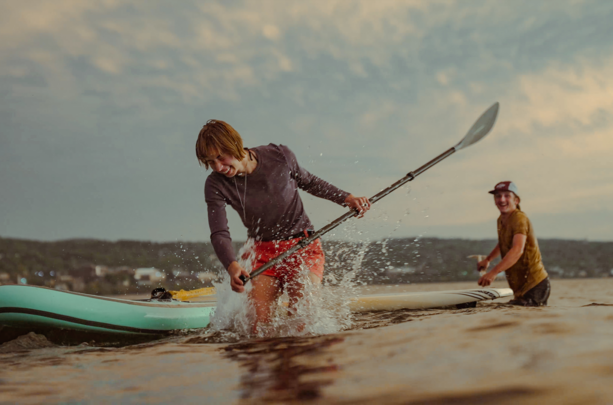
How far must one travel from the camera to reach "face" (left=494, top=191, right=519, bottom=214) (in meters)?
4.88

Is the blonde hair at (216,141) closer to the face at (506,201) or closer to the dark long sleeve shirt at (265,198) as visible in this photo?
the dark long sleeve shirt at (265,198)

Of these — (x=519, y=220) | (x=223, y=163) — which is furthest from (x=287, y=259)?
(x=519, y=220)

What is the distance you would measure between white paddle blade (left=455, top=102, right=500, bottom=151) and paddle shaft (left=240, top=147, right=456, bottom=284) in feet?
0.45

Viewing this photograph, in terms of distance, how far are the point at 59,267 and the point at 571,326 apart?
169 feet

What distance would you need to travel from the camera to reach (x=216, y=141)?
3186 mm

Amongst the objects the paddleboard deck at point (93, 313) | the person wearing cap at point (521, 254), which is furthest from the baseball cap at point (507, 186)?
the paddleboard deck at point (93, 313)

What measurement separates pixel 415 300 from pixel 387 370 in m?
4.98

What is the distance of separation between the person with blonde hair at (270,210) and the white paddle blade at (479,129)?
1161 mm

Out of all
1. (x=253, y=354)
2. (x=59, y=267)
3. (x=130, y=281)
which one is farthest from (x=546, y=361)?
(x=59, y=267)

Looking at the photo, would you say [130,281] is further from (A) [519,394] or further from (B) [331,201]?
(A) [519,394]

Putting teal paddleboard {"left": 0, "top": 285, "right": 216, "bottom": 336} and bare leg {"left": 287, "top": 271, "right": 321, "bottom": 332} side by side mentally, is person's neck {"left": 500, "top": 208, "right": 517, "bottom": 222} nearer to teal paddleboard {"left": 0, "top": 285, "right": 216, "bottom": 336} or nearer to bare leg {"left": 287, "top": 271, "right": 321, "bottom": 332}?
bare leg {"left": 287, "top": 271, "right": 321, "bottom": 332}

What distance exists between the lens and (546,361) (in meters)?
1.37

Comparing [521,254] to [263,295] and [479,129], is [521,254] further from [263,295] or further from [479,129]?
[263,295]

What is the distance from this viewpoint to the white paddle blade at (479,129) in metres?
4.22
